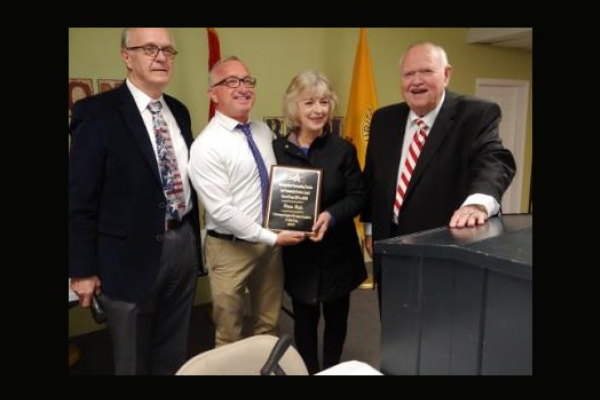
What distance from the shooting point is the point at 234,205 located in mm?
2127

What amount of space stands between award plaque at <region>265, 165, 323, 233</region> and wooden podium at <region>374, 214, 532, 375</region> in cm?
100

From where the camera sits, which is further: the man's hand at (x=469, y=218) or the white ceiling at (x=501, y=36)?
the white ceiling at (x=501, y=36)

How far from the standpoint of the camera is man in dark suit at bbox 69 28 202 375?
1784 millimetres

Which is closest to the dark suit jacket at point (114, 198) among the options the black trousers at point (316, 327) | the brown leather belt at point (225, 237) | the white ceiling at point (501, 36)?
the brown leather belt at point (225, 237)

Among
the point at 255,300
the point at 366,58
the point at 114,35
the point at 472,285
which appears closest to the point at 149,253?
the point at 255,300

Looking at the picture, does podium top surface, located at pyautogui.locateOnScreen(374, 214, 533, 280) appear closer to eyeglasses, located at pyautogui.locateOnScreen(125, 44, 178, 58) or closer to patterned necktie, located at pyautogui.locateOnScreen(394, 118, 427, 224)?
patterned necktie, located at pyautogui.locateOnScreen(394, 118, 427, 224)

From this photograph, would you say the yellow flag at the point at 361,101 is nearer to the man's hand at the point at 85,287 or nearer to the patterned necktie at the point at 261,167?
the patterned necktie at the point at 261,167

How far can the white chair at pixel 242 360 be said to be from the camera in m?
1.08

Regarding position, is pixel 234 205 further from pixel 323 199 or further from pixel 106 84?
pixel 106 84

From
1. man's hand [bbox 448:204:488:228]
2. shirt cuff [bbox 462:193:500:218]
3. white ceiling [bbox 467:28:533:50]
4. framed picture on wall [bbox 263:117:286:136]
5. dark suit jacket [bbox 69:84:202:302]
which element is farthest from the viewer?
white ceiling [bbox 467:28:533:50]

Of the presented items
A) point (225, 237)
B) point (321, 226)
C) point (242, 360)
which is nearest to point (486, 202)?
point (321, 226)

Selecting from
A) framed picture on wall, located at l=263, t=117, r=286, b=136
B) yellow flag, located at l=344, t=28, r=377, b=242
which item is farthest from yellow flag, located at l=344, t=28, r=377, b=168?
framed picture on wall, located at l=263, t=117, r=286, b=136

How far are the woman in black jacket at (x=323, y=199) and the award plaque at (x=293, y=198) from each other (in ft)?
0.21

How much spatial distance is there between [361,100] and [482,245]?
3273 millimetres
